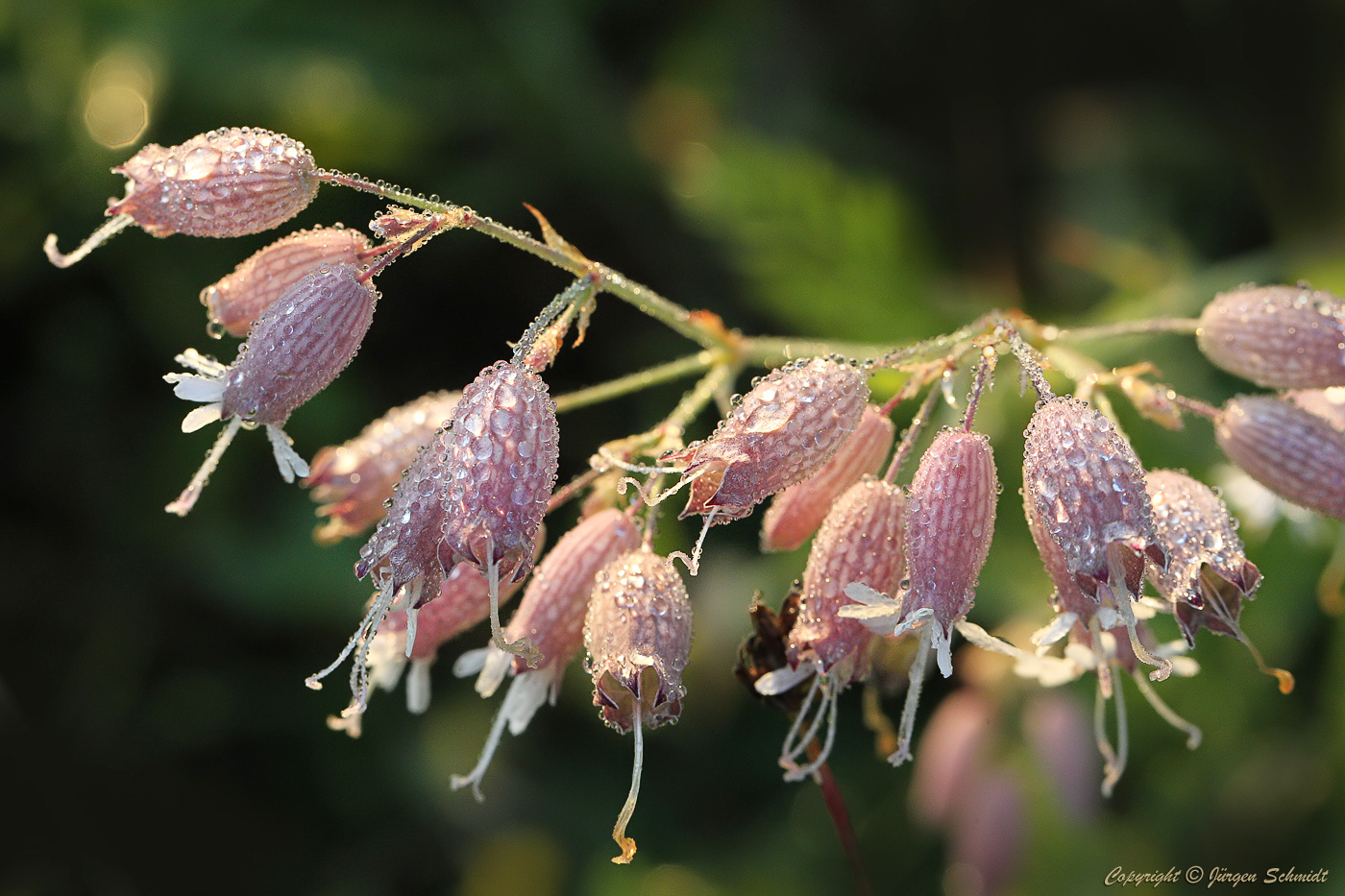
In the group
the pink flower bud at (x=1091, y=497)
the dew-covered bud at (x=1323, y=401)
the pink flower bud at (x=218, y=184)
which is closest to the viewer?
the pink flower bud at (x=1091, y=497)

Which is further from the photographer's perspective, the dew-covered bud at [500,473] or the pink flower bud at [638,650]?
the pink flower bud at [638,650]

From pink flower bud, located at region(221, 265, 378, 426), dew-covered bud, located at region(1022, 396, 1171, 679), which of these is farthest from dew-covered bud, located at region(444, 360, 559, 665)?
dew-covered bud, located at region(1022, 396, 1171, 679)

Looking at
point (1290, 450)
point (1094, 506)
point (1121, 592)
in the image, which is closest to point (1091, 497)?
point (1094, 506)

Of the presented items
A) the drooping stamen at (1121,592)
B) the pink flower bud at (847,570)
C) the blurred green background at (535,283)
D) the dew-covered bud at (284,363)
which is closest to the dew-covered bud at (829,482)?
the pink flower bud at (847,570)

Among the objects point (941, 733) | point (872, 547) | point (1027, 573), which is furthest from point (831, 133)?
point (872, 547)

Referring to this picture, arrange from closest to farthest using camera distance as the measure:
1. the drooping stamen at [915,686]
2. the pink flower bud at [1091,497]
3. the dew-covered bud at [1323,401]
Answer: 1. the pink flower bud at [1091,497]
2. the drooping stamen at [915,686]
3. the dew-covered bud at [1323,401]

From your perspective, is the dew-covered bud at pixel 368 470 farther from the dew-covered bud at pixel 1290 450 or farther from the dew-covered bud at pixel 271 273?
the dew-covered bud at pixel 1290 450
